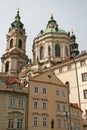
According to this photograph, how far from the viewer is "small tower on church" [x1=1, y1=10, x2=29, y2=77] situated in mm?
82938

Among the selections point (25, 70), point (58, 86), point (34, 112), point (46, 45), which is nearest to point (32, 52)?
point (46, 45)

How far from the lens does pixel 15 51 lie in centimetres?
8488

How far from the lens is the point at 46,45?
8450cm

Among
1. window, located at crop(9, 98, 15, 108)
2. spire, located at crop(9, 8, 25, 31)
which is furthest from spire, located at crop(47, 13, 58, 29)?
window, located at crop(9, 98, 15, 108)

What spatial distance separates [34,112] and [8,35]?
183ft

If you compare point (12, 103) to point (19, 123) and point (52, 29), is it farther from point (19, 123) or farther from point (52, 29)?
point (52, 29)

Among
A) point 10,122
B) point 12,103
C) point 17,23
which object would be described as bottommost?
point 10,122

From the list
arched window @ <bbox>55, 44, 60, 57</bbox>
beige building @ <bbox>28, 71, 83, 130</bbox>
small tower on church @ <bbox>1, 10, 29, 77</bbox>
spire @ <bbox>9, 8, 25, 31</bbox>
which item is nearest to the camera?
beige building @ <bbox>28, 71, 83, 130</bbox>

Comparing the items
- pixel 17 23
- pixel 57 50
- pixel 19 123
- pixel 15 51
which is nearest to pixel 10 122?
pixel 19 123

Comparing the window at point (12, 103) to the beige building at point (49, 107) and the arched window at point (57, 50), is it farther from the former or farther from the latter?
the arched window at point (57, 50)

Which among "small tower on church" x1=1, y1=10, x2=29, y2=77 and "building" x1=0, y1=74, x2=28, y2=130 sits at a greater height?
"small tower on church" x1=1, y1=10, x2=29, y2=77

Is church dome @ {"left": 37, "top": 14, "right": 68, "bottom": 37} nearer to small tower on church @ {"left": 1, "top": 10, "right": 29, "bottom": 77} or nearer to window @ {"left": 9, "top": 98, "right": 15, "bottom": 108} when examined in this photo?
small tower on church @ {"left": 1, "top": 10, "right": 29, "bottom": 77}

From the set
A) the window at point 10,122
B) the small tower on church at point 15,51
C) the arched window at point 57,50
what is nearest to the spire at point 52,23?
the small tower on church at point 15,51

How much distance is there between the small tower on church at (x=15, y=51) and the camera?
8294 cm
